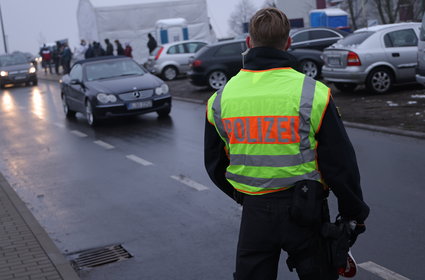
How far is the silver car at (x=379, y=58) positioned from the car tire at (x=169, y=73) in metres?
12.6

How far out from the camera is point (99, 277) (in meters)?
5.63

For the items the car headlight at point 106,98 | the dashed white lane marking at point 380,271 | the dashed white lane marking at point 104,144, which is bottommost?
→ the dashed white lane marking at point 104,144

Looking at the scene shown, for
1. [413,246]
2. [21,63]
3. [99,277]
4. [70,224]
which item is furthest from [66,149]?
[21,63]

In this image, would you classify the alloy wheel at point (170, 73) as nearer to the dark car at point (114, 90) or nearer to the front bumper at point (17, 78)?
the front bumper at point (17, 78)

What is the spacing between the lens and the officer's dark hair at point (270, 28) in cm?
305

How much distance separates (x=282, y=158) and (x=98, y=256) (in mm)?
3575

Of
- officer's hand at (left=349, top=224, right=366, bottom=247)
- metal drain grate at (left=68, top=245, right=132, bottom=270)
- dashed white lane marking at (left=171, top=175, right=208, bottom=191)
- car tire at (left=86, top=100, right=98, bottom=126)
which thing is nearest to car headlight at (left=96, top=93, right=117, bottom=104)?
car tire at (left=86, top=100, right=98, bottom=126)

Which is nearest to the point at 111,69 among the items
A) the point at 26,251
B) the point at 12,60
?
the point at 26,251

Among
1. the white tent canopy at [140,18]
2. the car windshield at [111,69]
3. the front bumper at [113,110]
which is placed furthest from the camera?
the white tent canopy at [140,18]

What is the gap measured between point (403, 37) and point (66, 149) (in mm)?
8468

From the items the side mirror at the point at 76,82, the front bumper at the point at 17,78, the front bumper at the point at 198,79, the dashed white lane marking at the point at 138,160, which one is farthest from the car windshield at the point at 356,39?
the front bumper at the point at 17,78

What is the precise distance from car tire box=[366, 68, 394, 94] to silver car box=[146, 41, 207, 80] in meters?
13.3

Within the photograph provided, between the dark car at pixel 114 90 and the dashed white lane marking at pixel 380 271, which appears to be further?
the dark car at pixel 114 90

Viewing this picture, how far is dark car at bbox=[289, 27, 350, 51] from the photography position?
23453mm
